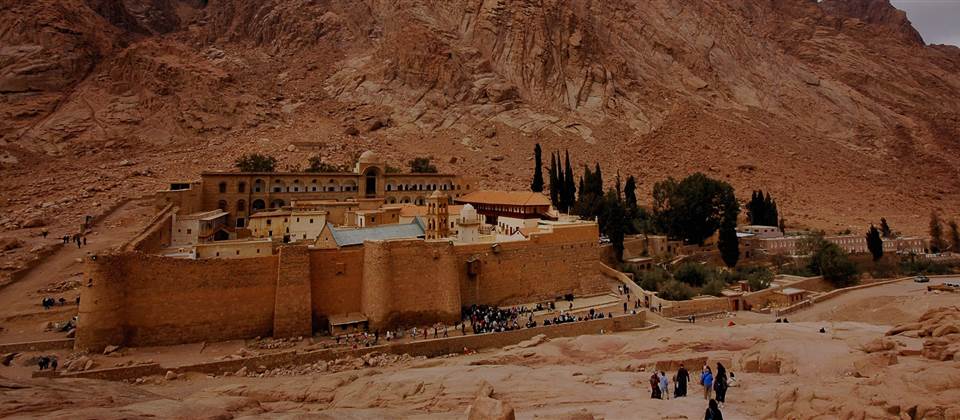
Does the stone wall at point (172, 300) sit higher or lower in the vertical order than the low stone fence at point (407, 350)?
higher

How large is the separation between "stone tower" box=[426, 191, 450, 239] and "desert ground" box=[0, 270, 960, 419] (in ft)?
31.0

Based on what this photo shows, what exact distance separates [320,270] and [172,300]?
4.82 metres

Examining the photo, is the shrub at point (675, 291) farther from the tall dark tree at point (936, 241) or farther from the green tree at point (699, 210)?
the tall dark tree at point (936, 241)

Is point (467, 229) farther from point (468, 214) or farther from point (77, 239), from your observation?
point (77, 239)

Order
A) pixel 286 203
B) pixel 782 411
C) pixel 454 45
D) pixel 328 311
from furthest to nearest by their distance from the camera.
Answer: pixel 454 45 < pixel 286 203 < pixel 328 311 < pixel 782 411

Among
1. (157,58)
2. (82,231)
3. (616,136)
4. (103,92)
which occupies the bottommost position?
(82,231)

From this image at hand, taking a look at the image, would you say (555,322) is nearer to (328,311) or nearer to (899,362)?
(328,311)

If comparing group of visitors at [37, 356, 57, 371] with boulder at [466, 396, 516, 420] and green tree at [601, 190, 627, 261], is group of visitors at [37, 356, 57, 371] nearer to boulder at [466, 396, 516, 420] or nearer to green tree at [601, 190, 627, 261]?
boulder at [466, 396, 516, 420]

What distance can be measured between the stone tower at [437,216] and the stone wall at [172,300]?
31.0ft

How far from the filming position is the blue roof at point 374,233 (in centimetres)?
2309

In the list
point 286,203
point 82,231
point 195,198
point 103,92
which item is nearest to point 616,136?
point 286,203

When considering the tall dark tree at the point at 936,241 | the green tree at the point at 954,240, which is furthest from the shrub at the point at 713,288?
the green tree at the point at 954,240

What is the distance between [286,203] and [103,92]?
34512 mm

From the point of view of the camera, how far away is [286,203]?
35.5 metres
